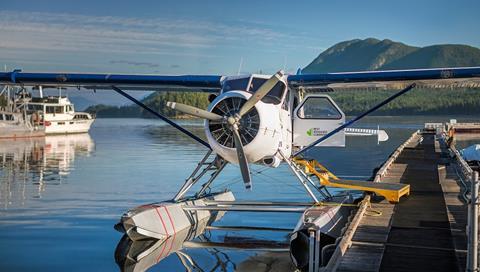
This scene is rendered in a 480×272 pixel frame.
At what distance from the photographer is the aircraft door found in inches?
457

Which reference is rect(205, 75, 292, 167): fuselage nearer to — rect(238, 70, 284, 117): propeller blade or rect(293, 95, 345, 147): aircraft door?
rect(238, 70, 284, 117): propeller blade

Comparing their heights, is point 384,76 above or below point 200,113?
above

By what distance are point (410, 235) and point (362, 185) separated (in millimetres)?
3231

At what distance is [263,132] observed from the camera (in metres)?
9.78

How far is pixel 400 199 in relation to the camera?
455 inches

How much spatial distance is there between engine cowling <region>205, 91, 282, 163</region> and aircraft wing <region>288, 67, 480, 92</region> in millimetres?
1876

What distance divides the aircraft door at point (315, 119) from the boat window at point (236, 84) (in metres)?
1.67

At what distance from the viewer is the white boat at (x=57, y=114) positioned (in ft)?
184

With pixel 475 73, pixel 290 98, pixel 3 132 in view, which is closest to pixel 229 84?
pixel 290 98

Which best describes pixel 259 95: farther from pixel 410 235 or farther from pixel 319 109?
pixel 410 235

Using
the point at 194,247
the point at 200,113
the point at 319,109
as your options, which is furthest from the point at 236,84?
the point at 194,247

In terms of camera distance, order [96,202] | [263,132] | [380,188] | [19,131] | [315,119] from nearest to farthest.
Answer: [263,132] < [380,188] < [315,119] < [96,202] < [19,131]

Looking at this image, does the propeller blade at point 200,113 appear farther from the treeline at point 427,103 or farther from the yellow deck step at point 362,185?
the treeline at point 427,103

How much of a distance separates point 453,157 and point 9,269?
17.4 meters
